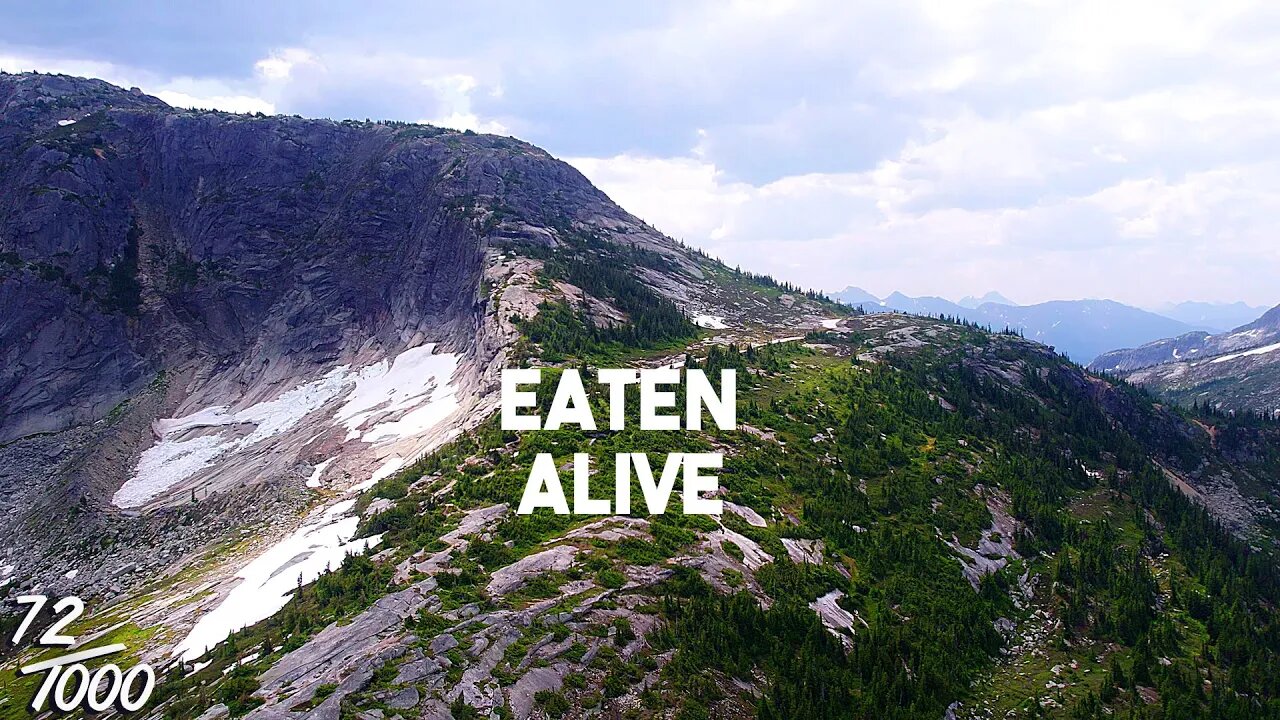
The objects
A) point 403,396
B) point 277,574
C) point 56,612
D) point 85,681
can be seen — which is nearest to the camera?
point 85,681

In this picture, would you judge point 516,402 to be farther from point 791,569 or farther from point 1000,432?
point 1000,432

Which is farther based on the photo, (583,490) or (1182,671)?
(583,490)

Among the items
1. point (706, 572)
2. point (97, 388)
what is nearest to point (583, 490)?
point (706, 572)

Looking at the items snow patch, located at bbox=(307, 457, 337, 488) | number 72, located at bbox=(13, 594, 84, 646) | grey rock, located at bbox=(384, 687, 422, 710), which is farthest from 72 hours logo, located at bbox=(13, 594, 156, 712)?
snow patch, located at bbox=(307, 457, 337, 488)

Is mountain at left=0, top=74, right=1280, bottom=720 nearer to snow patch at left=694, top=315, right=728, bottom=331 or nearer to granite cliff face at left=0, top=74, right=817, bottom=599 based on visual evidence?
granite cliff face at left=0, top=74, right=817, bottom=599

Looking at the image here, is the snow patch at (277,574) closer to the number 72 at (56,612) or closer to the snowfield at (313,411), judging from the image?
the number 72 at (56,612)

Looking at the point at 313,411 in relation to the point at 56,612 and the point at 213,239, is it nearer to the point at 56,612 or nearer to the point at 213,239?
the point at 56,612

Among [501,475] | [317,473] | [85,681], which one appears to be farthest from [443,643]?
[317,473]
